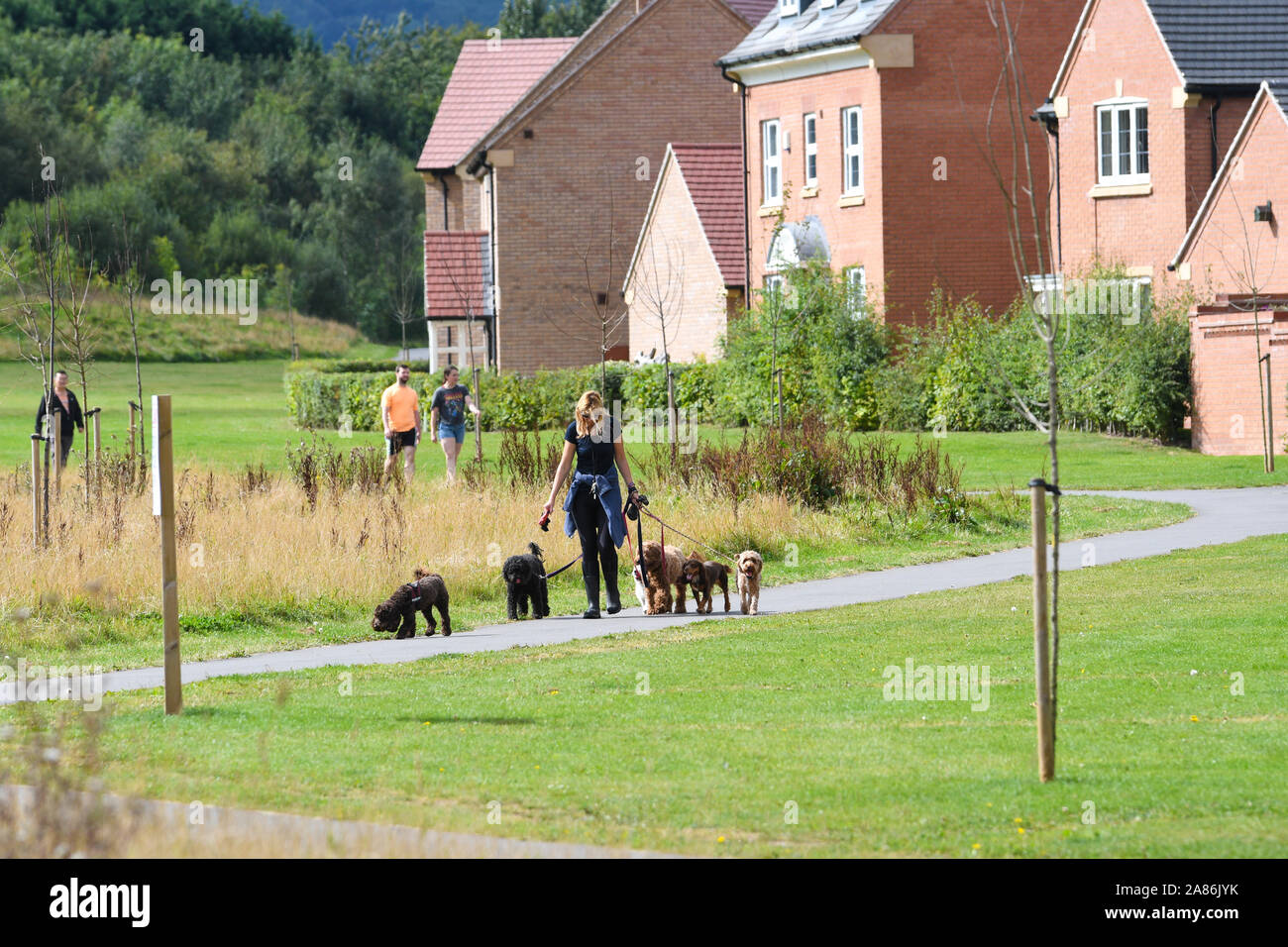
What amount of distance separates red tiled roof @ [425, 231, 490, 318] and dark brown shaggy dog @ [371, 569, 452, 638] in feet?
125

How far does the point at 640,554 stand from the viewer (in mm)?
15680

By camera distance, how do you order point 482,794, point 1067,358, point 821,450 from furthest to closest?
point 1067,358 → point 821,450 → point 482,794

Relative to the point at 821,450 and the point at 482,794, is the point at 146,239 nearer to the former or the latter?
the point at 821,450

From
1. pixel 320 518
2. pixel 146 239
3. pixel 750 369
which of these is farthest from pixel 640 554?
pixel 146 239

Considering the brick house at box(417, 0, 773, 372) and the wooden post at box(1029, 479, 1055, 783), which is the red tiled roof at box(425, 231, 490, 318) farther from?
the wooden post at box(1029, 479, 1055, 783)

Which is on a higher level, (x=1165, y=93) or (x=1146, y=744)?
(x=1165, y=93)

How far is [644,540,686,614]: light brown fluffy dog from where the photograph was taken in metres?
15.7

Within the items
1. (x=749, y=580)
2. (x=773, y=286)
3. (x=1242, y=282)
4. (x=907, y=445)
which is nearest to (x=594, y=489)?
(x=749, y=580)

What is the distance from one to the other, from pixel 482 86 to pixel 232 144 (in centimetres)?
4270

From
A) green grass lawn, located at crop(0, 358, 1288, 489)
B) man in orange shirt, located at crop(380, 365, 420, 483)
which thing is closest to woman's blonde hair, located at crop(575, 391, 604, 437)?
green grass lawn, located at crop(0, 358, 1288, 489)

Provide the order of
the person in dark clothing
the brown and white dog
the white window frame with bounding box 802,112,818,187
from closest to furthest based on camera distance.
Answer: the brown and white dog
the person in dark clothing
the white window frame with bounding box 802,112,818,187

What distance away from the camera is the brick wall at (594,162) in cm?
5000

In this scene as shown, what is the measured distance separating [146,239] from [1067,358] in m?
57.8
